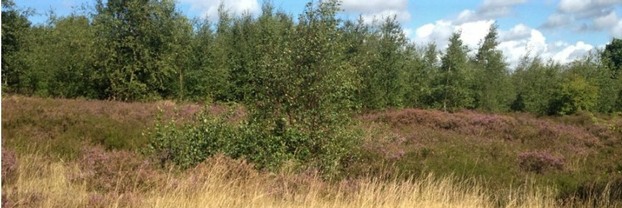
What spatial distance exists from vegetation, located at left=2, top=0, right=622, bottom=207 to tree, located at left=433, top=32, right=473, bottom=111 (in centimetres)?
415

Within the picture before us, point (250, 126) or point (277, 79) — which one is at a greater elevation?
point (277, 79)

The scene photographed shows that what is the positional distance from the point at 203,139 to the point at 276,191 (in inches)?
104

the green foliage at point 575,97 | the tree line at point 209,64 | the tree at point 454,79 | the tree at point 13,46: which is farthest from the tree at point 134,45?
the green foliage at point 575,97

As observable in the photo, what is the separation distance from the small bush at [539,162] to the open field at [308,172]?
0.07ft

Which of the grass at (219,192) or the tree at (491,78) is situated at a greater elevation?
the tree at (491,78)

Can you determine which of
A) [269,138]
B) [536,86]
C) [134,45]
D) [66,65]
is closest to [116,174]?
[269,138]

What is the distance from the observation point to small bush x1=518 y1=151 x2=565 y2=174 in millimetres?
11273

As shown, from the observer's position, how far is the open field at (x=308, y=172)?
5.44m

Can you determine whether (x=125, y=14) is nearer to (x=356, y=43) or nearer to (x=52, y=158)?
(x=356, y=43)

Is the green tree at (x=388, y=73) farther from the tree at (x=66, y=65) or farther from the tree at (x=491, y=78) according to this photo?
the tree at (x=66, y=65)

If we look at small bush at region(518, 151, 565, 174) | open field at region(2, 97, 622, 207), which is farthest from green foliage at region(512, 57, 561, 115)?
small bush at region(518, 151, 565, 174)

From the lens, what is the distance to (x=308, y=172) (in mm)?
7629

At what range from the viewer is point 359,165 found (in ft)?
29.6

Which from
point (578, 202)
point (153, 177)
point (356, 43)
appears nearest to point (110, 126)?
point (153, 177)
